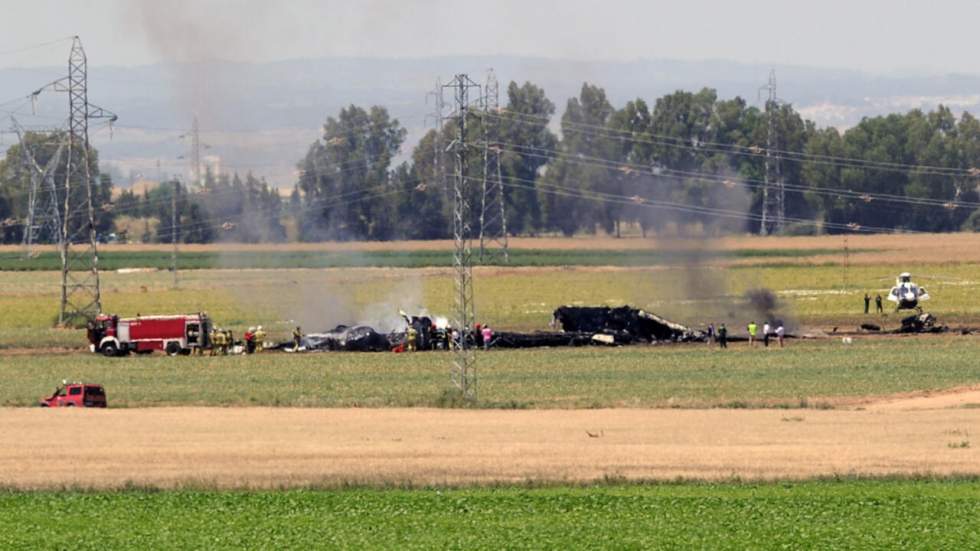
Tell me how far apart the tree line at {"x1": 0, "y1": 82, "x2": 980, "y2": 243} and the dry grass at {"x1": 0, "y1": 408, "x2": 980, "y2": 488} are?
313ft

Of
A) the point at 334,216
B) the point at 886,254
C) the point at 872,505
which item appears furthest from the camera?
the point at 334,216

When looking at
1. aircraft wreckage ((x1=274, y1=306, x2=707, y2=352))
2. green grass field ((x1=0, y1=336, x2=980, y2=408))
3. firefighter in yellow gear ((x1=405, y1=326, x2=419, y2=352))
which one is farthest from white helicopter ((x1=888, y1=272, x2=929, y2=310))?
firefighter in yellow gear ((x1=405, y1=326, x2=419, y2=352))

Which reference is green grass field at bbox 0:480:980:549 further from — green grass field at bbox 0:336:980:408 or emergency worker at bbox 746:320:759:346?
emergency worker at bbox 746:320:759:346

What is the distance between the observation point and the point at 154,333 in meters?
84.9

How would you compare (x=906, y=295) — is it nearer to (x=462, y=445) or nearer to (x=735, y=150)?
(x=462, y=445)

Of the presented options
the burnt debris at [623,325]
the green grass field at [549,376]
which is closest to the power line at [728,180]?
the burnt debris at [623,325]

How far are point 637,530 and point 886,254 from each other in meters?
115

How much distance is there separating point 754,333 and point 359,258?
50.1 meters

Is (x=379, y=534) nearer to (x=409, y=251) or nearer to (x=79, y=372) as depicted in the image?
(x=79, y=372)

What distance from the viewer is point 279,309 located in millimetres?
103625

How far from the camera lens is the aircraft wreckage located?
84562 mm

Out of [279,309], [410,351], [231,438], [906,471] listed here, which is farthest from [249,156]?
[906,471]

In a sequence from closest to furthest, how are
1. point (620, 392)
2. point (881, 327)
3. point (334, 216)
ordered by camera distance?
point (620, 392), point (881, 327), point (334, 216)

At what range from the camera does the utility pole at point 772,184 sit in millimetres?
158375
